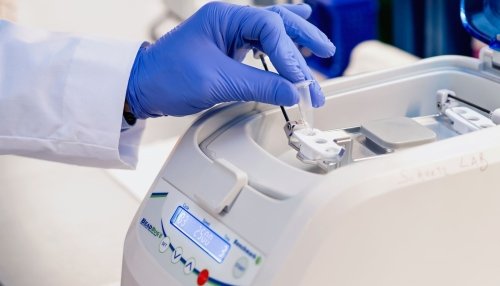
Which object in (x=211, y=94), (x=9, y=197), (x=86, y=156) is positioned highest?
(x=211, y=94)

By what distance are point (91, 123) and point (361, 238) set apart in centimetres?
36

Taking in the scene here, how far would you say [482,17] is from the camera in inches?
32.4

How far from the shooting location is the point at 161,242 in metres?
0.67

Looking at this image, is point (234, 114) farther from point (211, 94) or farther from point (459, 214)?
point (459, 214)

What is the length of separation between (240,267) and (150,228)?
131 mm

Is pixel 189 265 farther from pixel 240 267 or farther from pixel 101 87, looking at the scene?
pixel 101 87

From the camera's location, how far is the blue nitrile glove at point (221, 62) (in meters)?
0.72

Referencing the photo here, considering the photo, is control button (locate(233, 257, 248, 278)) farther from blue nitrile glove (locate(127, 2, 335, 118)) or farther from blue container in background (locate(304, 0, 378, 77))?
blue container in background (locate(304, 0, 378, 77))

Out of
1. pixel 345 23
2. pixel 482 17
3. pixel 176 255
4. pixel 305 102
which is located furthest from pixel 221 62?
pixel 345 23

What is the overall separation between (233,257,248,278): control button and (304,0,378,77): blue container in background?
3.48ft

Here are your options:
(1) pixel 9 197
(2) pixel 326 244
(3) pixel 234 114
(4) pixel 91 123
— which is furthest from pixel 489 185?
(1) pixel 9 197

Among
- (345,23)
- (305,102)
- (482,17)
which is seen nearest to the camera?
(305,102)

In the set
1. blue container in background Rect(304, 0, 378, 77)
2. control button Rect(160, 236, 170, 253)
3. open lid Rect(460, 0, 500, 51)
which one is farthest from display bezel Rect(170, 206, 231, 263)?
blue container in background Rect(304, 0, 378, 77)

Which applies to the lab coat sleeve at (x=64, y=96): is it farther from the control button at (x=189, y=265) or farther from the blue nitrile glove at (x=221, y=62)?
the control button at (x=189, y=265)
